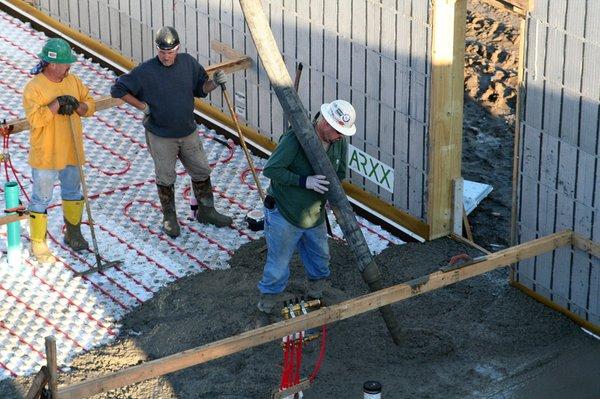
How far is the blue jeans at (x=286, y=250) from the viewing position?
1016 centimetres

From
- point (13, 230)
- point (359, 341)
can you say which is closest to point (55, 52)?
point (13, 230)

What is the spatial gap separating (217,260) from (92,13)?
4.61 m

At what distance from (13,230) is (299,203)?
274 centimetres

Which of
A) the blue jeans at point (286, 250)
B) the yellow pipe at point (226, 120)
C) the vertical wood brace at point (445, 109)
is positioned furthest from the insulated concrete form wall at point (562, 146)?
the blue jeans at point (286, 250)

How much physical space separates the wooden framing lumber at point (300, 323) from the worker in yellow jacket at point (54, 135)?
3.19 metres

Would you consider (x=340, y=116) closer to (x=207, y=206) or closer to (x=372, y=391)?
(x=372, y=391)

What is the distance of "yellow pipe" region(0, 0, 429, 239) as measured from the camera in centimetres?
1207

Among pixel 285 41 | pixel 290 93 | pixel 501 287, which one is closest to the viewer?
pixel 290 93

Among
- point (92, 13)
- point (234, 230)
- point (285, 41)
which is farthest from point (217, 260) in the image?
point (92, 13)

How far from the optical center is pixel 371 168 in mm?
12266

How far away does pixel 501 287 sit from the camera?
11234mm

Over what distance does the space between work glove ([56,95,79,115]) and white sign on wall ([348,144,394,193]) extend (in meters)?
2.72

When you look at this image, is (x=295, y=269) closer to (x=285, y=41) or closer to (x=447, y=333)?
(x=447, y=333)

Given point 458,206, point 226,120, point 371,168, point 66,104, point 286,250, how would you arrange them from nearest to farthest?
point 286,250 < point 66,104 < point 458,206 < point 371,168 < point 226,120
